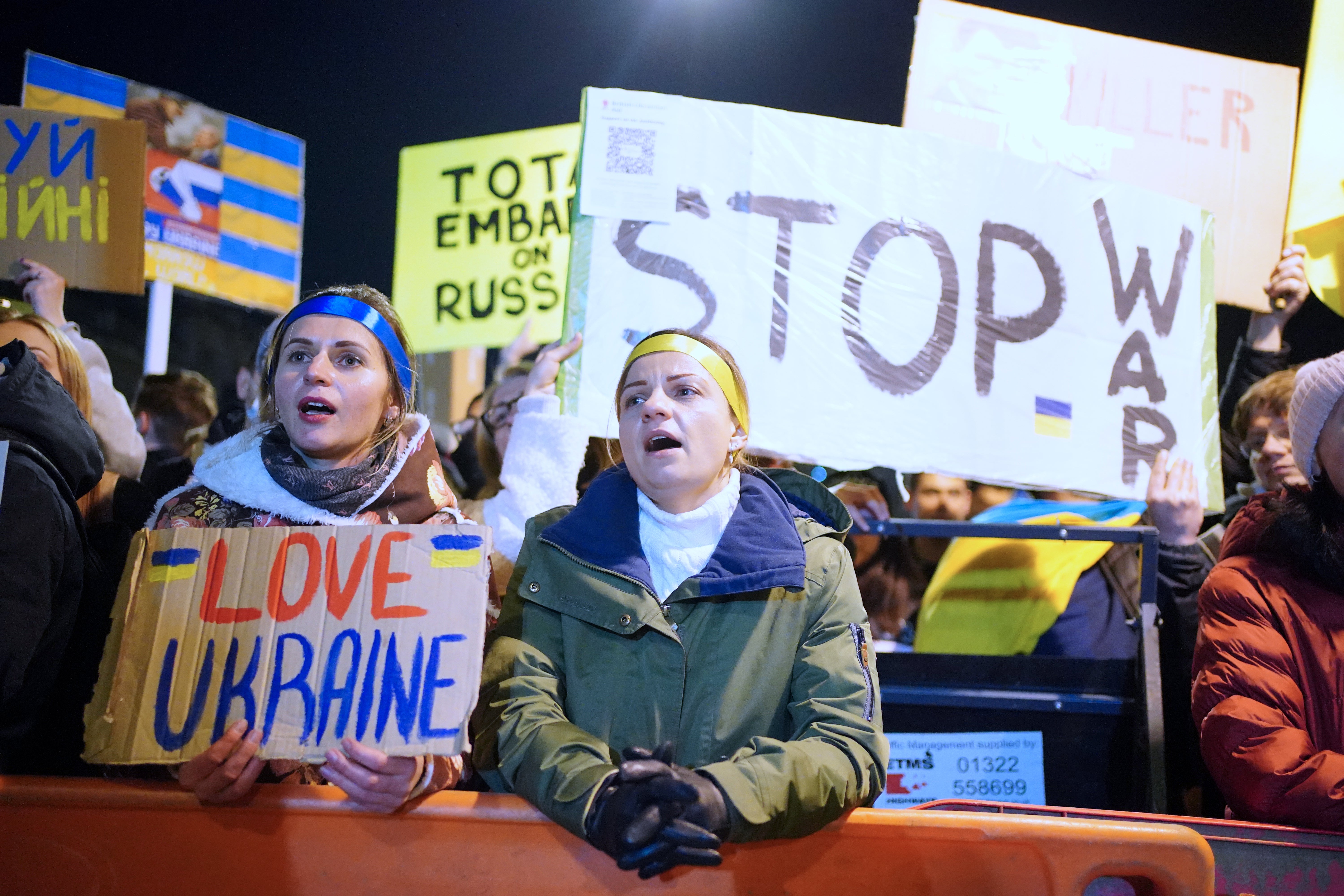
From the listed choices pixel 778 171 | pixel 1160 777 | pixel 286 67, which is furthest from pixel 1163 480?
pixel 286 67

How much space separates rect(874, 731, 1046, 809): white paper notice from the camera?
2.92 meters

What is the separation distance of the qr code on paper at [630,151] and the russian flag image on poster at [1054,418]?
1.64 m

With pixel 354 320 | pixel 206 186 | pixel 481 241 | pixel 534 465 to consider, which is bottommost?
pixel 534 465

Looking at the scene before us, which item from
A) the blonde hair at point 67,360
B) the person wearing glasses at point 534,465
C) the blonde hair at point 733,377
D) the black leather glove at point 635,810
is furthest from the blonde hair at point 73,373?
the black leather glove at point 635,810

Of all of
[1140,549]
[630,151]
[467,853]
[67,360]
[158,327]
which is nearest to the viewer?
[467,853]

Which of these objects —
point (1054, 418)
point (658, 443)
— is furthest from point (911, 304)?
point (658, 443)

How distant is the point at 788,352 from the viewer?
3.42 meters

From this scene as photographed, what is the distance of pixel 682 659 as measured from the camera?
186cm

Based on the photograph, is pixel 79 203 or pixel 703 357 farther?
pixel 79 203

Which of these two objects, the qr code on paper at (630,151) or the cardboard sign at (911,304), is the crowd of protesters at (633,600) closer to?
the cardboard sign at (911,304)

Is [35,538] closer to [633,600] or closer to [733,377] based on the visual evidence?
[633,600]

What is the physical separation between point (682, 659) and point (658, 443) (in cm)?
48

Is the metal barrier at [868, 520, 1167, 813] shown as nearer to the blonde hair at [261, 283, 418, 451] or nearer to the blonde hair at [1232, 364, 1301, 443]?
the blonde hair at [1232, 364, 1301, 443]

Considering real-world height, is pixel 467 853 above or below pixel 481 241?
below
